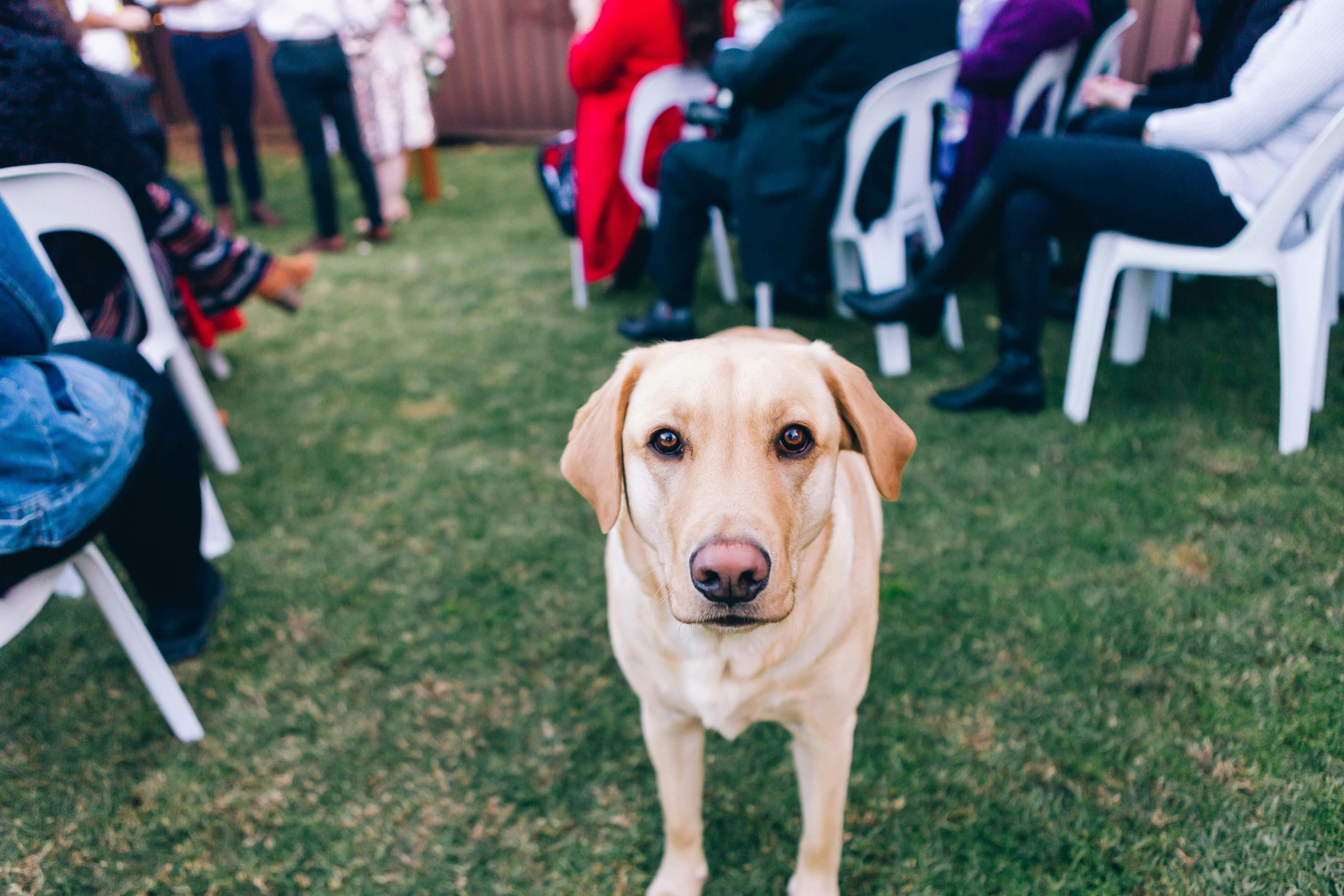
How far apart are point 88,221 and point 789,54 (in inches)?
100

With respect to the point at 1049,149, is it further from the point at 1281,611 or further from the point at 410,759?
the point at 410,759

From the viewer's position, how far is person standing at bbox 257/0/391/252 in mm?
5281

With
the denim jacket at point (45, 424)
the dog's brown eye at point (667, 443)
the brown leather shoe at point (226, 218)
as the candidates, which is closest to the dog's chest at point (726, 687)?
the dog's brown eye at point (667, 443)

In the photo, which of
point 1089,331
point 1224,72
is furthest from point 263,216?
point 1224,72

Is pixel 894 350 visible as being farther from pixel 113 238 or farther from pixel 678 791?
pixel 113 238

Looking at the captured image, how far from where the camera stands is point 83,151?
2.28 m

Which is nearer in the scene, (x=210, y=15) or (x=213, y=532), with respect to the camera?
(x=213, y=532)

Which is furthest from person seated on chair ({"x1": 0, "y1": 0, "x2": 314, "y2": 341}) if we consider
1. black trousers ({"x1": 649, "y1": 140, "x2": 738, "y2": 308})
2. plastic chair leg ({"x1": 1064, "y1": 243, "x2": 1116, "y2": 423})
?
plastic chair leg ({"x1": 1064, "y1": 243, "x2": 1116, "y2": 423})

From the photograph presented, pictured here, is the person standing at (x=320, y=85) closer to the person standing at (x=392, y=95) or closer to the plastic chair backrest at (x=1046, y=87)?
the person standing at (x=392, y=95)

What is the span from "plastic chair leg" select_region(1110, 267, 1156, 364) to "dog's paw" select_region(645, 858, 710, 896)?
3000 mm

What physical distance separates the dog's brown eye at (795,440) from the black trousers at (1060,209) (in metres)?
2.07

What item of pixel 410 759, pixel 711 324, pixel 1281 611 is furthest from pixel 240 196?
pixel 1281 611

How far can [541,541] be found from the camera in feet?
9.16

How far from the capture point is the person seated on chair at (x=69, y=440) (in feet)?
4.83
